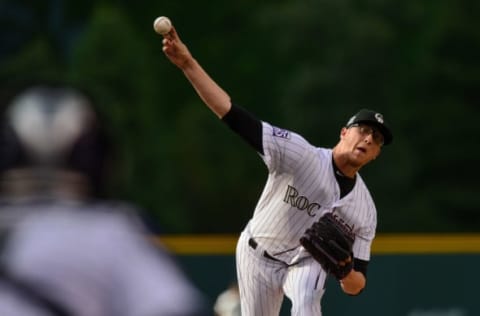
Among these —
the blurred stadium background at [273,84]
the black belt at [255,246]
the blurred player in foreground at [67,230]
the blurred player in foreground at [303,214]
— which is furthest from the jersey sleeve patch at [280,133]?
the blurred stadium background at [273,84]

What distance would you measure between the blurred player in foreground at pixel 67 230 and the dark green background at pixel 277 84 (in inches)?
1132

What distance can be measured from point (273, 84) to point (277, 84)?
570mm

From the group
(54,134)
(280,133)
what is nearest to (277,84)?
(280,133)

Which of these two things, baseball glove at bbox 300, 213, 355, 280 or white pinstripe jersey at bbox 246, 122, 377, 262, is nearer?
baseball glove at bbox 300, 213, 355, 280

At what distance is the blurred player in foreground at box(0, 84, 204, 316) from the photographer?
243cm

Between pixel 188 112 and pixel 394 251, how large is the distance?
25066 mm

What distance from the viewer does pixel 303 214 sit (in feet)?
22.0

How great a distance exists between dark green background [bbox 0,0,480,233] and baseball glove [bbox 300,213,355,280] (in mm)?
24727

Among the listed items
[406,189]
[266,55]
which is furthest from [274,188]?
[266,55]

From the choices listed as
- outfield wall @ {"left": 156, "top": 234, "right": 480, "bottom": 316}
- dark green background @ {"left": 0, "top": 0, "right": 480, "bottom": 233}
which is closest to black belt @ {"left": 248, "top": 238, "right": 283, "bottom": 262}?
outfield wall @ {"left": 156, "top": 234, "right": 480, "bottom": 316}

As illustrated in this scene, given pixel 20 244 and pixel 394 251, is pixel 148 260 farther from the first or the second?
pixel 394 251

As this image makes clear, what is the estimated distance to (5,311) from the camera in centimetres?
242

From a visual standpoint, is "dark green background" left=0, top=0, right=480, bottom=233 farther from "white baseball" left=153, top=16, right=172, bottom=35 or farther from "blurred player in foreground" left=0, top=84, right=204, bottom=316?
"blurred player in foreground" left=0, top=84, right=204, bottom=316

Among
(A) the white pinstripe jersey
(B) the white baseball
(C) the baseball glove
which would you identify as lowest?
(C) the baseball glove
